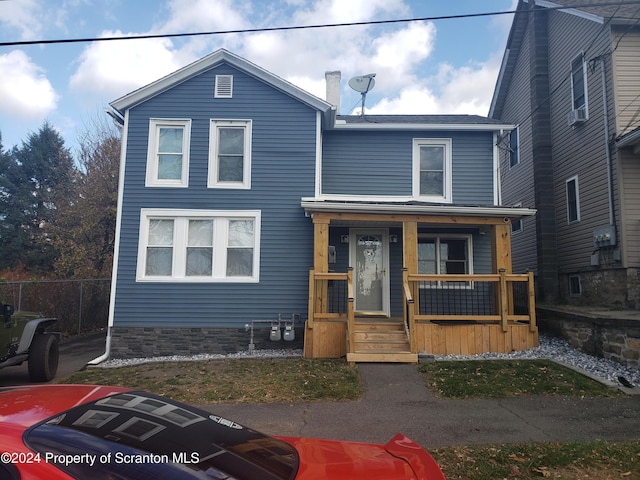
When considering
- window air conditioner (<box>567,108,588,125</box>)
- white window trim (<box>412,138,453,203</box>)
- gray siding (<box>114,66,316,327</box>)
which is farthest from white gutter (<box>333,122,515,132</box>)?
window air conditioner (<box>567,108,588,125</box>)

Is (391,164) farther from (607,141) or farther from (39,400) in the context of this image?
(39,400)

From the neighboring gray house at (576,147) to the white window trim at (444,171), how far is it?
3.76m

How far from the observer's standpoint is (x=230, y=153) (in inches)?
418

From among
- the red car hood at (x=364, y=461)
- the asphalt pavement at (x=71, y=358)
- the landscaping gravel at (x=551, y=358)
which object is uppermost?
the red car hood at (x=364, y=461)

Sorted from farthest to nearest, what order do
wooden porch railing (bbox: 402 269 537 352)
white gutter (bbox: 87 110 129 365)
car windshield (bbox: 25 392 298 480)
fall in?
white gutter (bbox: 87 110 129 365) → wooden porch railing (bbox: 402 269 537 352) → car windshield (bbox: 25 392 298 480)

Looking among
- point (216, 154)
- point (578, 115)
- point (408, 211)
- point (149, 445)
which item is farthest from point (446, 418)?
point (578, 115)

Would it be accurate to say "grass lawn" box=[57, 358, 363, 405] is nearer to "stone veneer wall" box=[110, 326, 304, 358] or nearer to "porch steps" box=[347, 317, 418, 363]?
"porch steps" box=[347, 317, 418, 363]

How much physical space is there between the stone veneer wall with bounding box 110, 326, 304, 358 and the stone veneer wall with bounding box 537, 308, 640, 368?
19.9 feet

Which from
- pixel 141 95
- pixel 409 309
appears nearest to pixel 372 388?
pixel 409 309

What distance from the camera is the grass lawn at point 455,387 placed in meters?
3.90

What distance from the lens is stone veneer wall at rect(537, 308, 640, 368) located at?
24.4ft

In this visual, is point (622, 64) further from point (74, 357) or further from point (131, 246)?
point (74, 357)

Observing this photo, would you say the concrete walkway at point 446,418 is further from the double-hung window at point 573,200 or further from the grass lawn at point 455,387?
the double-hung window at point 573,200

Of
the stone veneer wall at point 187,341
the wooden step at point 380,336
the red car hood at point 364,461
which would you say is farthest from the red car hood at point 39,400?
the stone veneer wall at point 187,341
